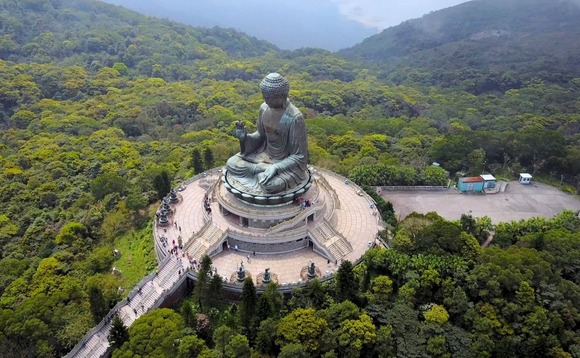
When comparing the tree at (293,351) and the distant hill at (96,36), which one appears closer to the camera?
the tree at (293,351)

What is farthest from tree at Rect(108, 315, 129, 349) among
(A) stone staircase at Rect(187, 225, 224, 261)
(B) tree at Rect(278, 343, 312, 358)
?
(B) tree at Rect(278, 343, 312, 358)

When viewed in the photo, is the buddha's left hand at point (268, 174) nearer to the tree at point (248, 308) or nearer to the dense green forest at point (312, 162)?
the dense green forest at point (312, 162)

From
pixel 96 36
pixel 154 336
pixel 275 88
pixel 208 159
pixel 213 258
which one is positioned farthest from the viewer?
pixel 96 36

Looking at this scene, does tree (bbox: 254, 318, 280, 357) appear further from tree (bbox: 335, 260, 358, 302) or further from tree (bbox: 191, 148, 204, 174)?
tree (bbox: 191, 148, 204, 174)

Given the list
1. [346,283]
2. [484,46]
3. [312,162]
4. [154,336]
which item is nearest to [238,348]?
[154,336]

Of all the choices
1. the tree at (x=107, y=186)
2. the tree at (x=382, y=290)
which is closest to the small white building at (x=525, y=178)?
the tree at (x=382, y=290)

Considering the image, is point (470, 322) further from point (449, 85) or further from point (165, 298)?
point (449, 85)

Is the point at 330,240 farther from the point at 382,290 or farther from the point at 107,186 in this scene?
the point at 107,186
